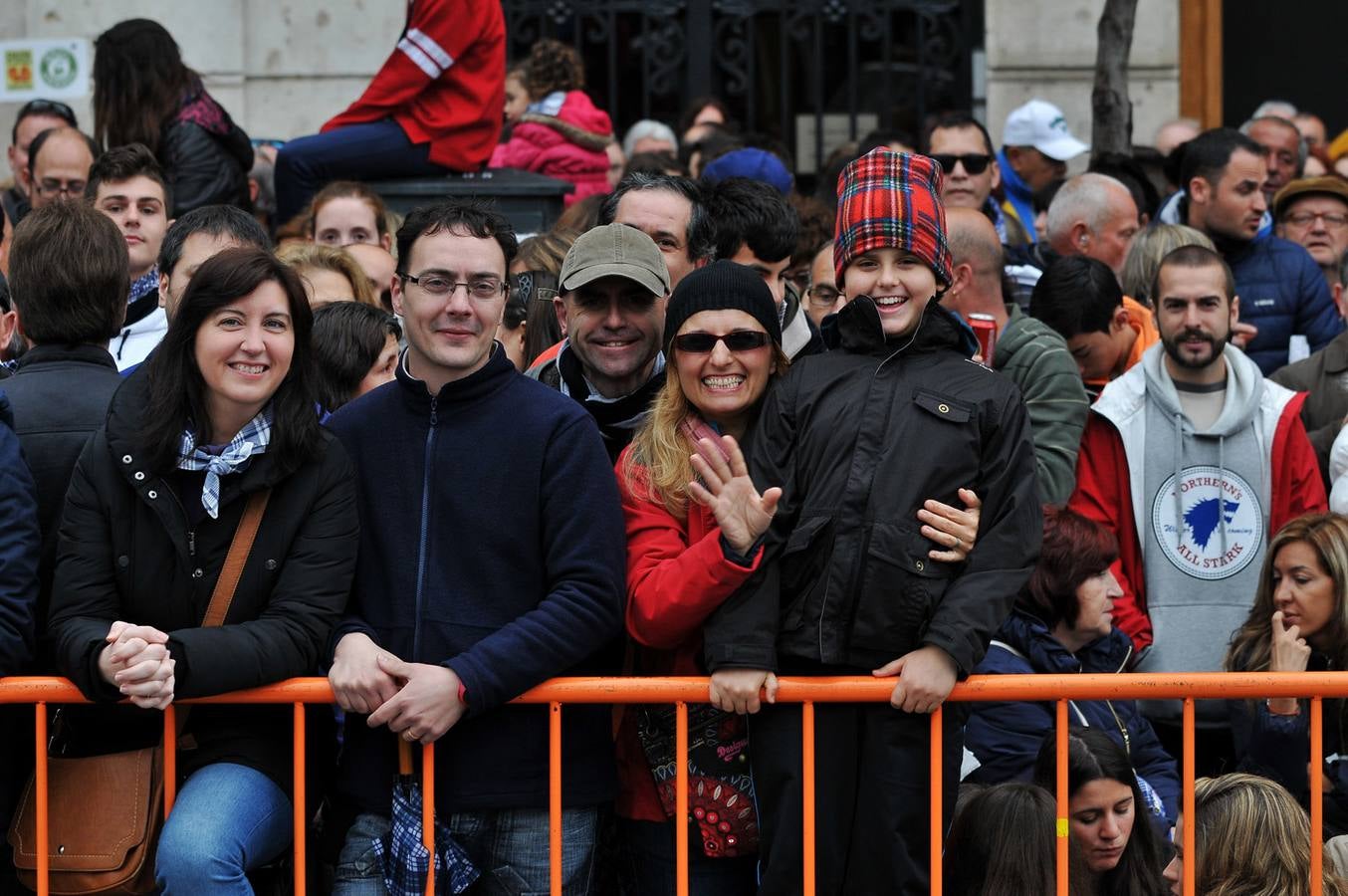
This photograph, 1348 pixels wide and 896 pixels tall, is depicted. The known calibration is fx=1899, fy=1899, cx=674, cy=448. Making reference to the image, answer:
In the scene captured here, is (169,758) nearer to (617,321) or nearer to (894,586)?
(617,321)

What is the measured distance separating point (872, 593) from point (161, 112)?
15.8 feet

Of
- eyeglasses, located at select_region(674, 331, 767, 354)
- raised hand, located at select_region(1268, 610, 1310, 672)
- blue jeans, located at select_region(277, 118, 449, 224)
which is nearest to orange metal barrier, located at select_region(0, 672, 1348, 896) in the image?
eyeglasses, located at select_region(674, 331, 767, 354)

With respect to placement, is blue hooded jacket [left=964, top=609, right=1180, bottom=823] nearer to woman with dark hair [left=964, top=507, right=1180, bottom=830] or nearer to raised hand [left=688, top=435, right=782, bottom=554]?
woman with dark hair [left=964, top=507, right=1180, bottom=830]

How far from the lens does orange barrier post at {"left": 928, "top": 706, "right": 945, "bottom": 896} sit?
159 inches

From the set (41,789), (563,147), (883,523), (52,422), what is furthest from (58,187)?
(883,523)

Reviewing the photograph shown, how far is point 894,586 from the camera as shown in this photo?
403cm

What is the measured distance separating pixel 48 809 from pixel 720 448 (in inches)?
65.8

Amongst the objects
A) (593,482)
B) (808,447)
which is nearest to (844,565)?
(808,447)

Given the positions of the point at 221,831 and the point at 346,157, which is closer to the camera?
the point at 221,831

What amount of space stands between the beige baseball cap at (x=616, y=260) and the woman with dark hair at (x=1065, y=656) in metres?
1.34

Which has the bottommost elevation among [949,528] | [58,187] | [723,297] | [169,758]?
[169,758]

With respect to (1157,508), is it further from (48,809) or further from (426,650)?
(48,809)

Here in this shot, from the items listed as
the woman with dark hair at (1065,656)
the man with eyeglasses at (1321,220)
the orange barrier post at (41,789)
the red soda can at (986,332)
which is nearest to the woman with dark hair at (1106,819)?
the woman with dark hair at (1065,656)

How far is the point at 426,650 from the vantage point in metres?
4.15
